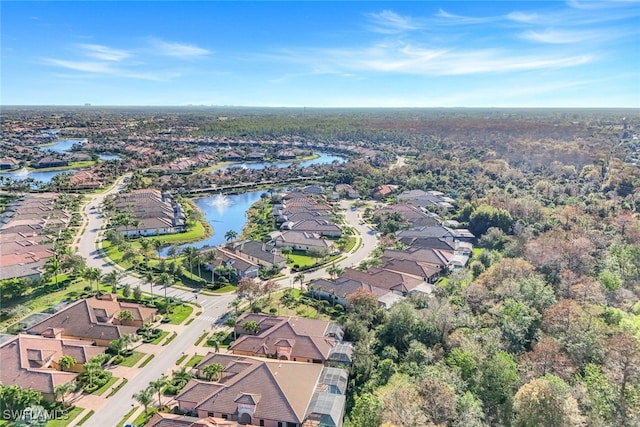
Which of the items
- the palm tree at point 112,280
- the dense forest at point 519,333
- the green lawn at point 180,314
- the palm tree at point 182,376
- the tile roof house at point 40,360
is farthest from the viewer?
the palm tree at point 112,280

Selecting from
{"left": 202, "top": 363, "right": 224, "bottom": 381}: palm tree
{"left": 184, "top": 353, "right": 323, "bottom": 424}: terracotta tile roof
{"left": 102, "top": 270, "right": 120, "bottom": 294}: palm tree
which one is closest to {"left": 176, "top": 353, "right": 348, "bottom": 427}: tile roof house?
{"left": 184, "top": 353, "right": 323, "bottom": 424}: terracotta tile roof

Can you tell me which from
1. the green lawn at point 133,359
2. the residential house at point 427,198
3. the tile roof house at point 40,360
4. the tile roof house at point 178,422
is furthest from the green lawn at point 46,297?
the residential house at point 427,198

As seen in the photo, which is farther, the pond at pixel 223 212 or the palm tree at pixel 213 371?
the pond at pixel 223 212

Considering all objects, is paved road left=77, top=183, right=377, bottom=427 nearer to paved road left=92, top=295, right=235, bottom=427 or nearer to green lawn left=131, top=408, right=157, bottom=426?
paved road left=92, top=295, right=235, bottom=427

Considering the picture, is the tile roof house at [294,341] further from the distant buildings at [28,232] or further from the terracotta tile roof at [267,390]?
the distant buildings at [28,232]

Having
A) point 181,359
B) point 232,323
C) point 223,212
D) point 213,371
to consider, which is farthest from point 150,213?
point 213,371

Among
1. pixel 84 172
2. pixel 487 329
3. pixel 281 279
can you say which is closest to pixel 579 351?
pixel 487 329

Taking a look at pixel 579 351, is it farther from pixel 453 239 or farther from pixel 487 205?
pixel 487 205

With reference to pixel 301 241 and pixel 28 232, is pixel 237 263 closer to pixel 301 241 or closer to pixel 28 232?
pixel 301 241
